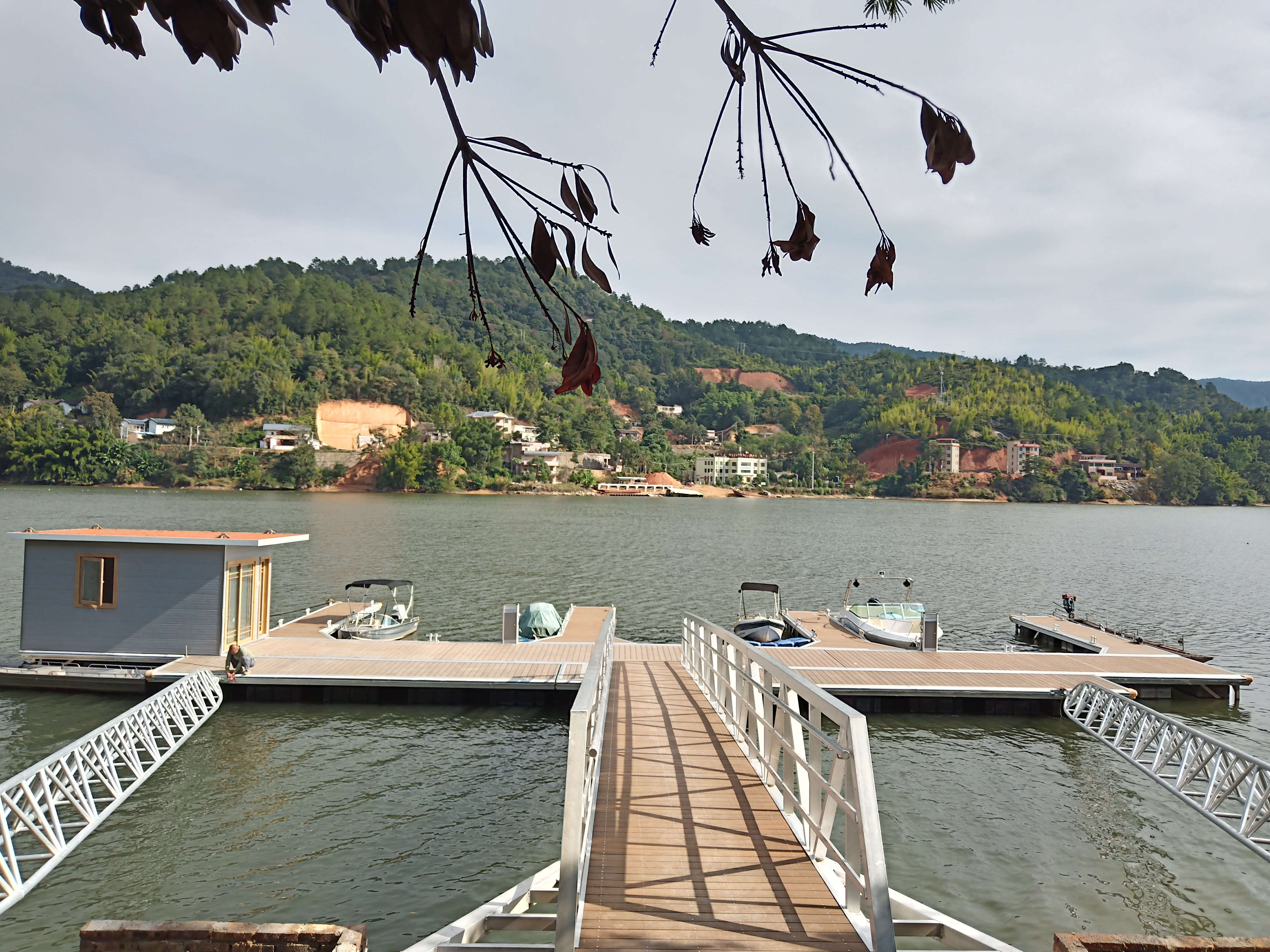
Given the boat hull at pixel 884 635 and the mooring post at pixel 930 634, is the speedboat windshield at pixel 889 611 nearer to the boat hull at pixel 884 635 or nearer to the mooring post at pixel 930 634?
the boat hull at pixel 884 635

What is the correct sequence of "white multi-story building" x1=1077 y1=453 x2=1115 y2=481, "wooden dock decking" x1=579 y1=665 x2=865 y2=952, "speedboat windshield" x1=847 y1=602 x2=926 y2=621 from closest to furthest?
"wooden dock decking" x1=579 y1=665 x2=865 y2=952, "speedboat windshield" x1=847 y1=602 x2=926 y2=621, "white multi-story building" x1=1077 y1=453 x2=1115 y2=481

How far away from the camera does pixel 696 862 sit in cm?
513

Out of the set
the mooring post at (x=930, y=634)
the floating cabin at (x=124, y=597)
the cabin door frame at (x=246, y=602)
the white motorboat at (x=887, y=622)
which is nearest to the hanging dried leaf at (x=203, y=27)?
the floating cabin at (x=124, y=597)

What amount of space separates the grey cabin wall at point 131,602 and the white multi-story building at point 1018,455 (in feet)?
487

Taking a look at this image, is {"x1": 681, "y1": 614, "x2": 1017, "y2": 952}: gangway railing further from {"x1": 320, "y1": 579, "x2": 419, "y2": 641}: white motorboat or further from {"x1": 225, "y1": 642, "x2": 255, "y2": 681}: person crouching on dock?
{"x1": 320, "y1": 579, "x2": 419, "y2": 641}: white motorboat

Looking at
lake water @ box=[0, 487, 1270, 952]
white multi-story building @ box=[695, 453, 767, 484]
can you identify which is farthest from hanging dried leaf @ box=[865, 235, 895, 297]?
white multi-story building @ box=[695, 453, 767, 484]

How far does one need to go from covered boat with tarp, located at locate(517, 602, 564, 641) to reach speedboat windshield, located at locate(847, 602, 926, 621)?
729 centimetres

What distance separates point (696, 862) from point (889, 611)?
16314mm

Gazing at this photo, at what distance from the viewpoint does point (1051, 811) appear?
10633 millimetres

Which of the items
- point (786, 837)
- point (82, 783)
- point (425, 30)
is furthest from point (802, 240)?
point (82, 783)

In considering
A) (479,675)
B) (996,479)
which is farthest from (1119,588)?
(996,479)

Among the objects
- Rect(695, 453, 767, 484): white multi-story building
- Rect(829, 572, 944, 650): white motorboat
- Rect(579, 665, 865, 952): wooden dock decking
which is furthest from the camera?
Rect(695, 453, 767, 484): white multi-story building

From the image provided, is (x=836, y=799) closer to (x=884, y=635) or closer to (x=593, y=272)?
(x=593, y=272)

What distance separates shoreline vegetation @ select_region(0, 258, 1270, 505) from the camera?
112000 mm
